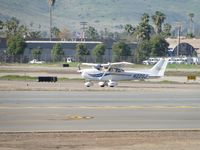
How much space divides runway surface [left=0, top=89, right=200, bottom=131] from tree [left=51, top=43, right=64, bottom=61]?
4044 inches

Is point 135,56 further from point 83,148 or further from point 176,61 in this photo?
point 83,148

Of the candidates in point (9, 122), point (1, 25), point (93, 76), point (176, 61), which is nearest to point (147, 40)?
point (176, 61)

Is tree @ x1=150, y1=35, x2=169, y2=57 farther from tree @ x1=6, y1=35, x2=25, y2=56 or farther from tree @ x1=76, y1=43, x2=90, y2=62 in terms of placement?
tree @ x1=6, y1=35, x2=25, y2=56

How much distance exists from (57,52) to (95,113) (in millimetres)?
114162

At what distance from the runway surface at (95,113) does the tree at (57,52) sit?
103m

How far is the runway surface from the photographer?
25938 millimetres

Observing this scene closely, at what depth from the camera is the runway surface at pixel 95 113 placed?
25.9 m

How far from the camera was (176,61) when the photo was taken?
143 metres

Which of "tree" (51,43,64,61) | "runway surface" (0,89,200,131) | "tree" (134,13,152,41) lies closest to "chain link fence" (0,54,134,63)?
"tree" (51,43,64,61)

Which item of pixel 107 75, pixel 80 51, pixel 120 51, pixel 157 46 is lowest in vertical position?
pixel 80 51

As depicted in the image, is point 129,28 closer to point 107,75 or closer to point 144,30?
point 144,30

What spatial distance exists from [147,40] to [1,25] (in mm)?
48280

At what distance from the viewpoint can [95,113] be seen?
30.7 meters

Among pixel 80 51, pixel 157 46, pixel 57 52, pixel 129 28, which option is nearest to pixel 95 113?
pixel 80 51
